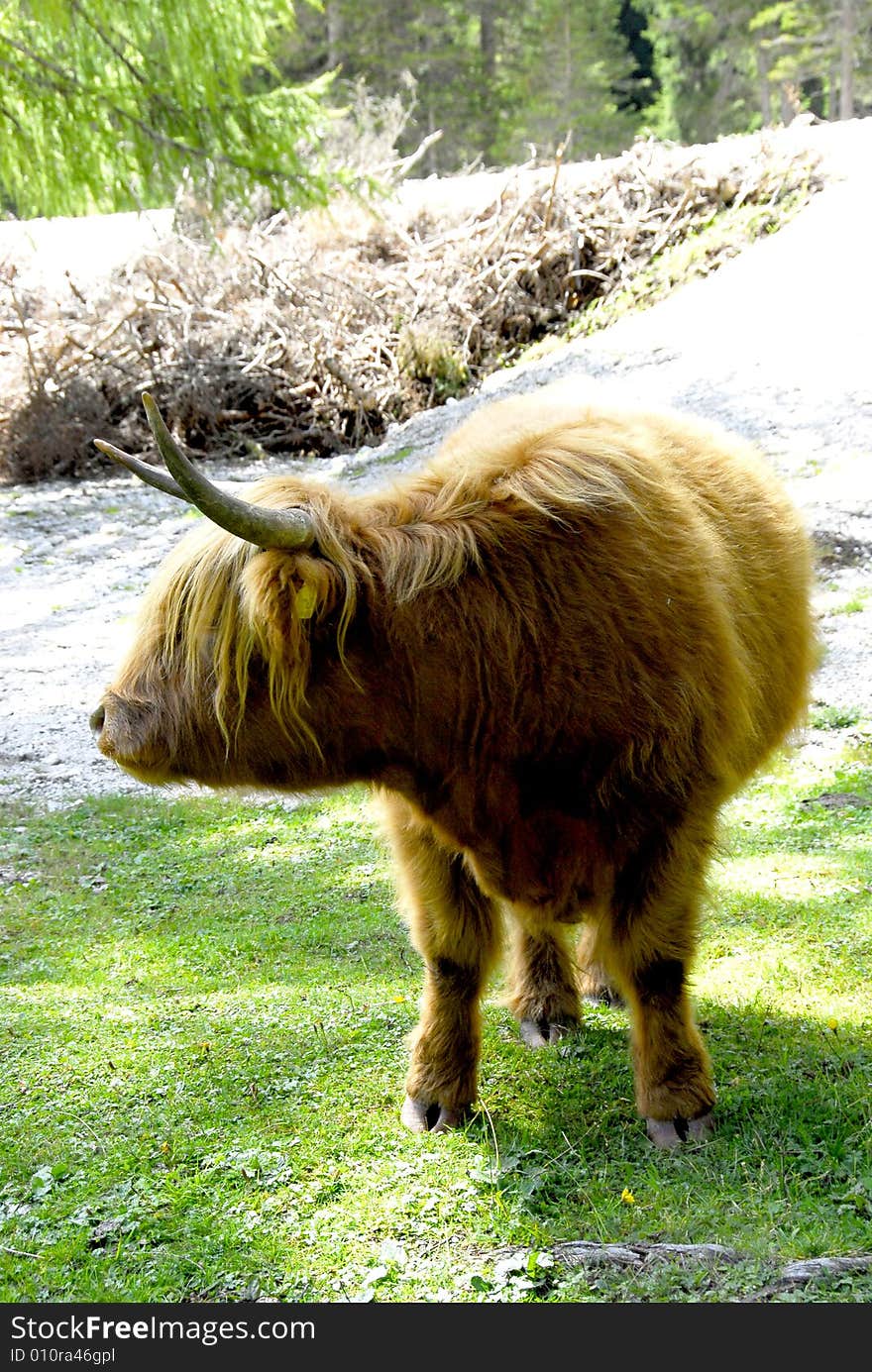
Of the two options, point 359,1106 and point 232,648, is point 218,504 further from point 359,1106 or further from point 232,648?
point 359,1106

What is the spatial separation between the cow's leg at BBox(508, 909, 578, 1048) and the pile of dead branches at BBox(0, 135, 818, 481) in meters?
10.6

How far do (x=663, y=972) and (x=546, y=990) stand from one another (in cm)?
76

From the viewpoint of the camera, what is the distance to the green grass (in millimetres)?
2965

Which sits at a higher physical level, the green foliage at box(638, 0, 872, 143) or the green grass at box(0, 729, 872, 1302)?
the green foliage at box(638, 0, 872, 143)

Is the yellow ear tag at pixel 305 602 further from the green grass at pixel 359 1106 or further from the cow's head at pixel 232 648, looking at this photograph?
the green grass at pixel 359 1106

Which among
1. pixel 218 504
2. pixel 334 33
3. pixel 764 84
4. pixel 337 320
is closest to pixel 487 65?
pixel 334 33

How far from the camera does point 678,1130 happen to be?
3.50 m

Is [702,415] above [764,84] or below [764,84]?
below

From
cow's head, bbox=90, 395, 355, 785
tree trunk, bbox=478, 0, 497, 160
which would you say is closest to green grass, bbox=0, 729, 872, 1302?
cow's head, bbox=90, 395, 355, 785

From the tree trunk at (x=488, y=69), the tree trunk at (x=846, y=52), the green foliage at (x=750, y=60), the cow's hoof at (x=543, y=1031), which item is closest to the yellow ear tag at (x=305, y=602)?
the cow's hoof at (x=543, y=1031)

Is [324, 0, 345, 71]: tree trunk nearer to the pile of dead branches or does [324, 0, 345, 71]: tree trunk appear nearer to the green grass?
the pile of dead branches

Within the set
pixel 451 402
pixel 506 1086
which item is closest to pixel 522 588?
pixel 506 1086

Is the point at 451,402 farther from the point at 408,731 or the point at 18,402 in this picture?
the point at 408,731

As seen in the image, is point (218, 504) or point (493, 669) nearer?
point (218, 504)
